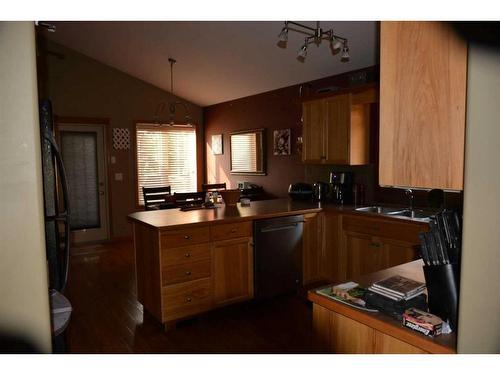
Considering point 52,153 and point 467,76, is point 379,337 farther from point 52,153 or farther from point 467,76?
point 52,153

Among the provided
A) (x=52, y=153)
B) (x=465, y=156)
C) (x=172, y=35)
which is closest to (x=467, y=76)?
(x=465, y=156)

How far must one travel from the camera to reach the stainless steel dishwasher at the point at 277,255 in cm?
333

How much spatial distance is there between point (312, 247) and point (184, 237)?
1.49m

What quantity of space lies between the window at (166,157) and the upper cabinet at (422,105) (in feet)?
19.0

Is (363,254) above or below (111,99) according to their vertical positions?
below

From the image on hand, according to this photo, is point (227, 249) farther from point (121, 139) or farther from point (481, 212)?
point (121, 139)

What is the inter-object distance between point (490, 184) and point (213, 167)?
6.20 m

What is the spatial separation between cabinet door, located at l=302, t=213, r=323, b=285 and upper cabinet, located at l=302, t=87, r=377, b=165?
72 centimetres

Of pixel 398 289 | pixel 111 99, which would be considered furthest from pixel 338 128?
pixel 111 99

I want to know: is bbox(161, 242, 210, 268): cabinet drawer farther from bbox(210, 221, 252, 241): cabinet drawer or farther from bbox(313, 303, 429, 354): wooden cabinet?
bbox(313, 303, 429, 354): wooden cabinet

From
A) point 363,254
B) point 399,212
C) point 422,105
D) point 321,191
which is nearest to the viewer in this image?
point 422,105

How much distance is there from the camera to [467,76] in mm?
853

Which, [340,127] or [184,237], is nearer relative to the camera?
[184,237]

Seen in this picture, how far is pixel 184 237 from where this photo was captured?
291cm
